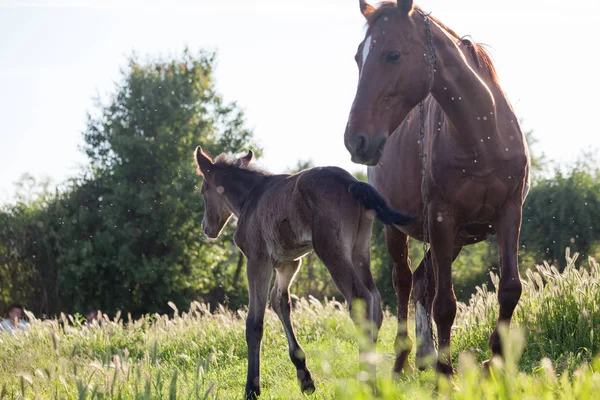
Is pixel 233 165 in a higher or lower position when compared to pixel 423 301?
higher

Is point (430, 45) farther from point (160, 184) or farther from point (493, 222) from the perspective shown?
point (160, 184)

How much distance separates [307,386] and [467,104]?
2904 mm

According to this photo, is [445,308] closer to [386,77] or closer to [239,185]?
[386,77]

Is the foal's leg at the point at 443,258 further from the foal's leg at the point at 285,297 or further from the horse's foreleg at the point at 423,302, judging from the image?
the foal's leg at the point at 285,297

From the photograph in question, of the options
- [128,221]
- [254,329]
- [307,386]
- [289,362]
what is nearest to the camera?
[307,386]

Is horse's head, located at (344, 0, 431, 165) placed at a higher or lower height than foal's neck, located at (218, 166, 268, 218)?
higher

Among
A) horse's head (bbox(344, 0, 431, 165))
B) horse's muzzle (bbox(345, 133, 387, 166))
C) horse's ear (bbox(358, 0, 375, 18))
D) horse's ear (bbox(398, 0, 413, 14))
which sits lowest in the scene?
horse's muzzle (bbox(345, 133, 387, 166))

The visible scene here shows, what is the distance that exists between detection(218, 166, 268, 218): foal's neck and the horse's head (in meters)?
2.65

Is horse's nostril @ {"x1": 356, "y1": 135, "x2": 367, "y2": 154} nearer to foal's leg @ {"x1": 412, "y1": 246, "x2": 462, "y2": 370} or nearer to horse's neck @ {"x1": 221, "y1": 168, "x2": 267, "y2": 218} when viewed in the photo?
foal's leg @ {"x1": 412, "y1": 246, "x2": 462, "y2": 370}

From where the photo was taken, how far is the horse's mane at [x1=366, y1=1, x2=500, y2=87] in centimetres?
493

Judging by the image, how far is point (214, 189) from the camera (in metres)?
7.92

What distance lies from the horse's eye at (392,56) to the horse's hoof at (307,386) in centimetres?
304

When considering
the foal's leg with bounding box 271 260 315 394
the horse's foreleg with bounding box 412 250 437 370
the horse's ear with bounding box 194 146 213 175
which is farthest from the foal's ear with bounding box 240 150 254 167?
the horse's foreleg with bounding box 412 250 437 370

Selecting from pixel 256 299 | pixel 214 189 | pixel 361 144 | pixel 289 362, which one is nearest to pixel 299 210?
pixel 256 299
